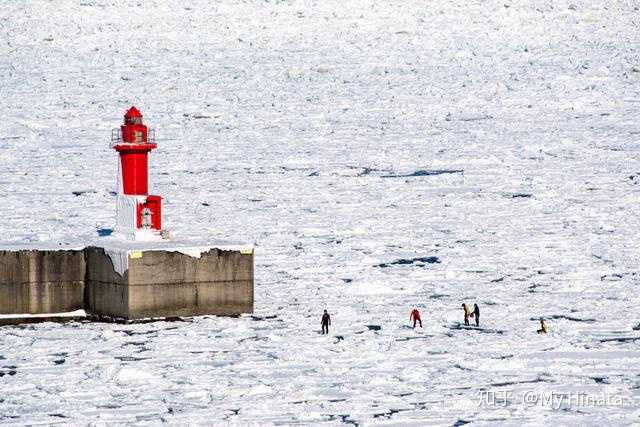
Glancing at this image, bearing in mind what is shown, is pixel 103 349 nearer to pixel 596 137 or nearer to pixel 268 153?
pixel 268 153

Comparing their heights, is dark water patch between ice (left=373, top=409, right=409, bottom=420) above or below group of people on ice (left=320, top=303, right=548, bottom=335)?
below

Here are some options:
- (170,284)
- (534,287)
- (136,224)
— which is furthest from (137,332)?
(534,287)

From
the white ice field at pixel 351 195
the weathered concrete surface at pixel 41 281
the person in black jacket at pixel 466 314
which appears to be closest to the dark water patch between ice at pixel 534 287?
the white ice field at pixel 351 195

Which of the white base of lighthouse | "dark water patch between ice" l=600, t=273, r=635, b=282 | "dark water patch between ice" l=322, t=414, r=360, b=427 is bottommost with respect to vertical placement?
"dark water patch between ice" l=322, t=414, r=360, b=427

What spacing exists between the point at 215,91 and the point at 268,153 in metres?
7.41

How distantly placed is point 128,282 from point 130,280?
0.13 ft

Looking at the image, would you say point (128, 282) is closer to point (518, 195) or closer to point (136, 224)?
point (136, 224)

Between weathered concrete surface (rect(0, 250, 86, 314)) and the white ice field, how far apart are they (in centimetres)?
57

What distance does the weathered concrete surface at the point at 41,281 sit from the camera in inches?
760

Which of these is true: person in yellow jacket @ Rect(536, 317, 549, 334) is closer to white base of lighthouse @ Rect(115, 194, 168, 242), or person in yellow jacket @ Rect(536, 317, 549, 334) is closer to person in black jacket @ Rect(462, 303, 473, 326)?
person in black jacket @ Rect(462, 303, 473, 326)

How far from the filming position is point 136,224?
2041 centimetres

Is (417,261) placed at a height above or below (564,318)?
above

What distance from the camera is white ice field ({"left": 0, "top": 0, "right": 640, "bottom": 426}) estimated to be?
15102 mm

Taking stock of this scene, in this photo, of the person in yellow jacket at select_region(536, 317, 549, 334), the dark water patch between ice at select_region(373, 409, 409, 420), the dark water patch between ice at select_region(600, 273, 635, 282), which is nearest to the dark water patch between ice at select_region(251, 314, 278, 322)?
the person in yellow jacket at select_region(536, 317, 549, 334)
